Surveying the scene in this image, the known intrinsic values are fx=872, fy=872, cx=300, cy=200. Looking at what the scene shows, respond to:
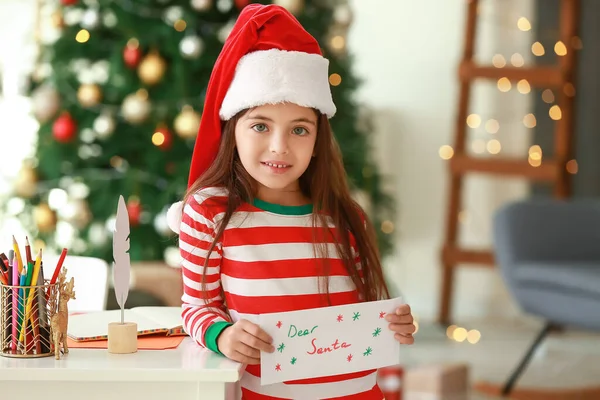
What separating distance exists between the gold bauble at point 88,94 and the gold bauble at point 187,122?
13.4 inches

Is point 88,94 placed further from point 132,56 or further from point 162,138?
point 162,138

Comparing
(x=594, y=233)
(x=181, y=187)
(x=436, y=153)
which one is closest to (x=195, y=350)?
(x=181, y=187)

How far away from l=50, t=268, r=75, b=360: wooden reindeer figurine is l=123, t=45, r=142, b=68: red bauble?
89.0 inches

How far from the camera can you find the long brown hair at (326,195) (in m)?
1.35

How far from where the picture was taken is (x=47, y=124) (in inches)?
136

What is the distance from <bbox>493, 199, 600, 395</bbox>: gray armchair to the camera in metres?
2.98

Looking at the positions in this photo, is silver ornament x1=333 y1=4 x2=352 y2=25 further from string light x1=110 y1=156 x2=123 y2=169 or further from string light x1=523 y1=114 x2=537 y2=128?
string light x1=523 y1=114 x2=537 y2=128

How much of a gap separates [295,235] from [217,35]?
7.34 feet

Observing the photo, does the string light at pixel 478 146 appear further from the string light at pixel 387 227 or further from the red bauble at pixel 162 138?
the red bauble at pixel 162 138

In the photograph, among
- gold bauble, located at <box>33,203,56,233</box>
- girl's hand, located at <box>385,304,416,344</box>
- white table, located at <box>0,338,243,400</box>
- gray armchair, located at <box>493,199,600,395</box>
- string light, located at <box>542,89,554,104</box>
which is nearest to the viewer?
white table, located at <box>0,338,243,400</box>

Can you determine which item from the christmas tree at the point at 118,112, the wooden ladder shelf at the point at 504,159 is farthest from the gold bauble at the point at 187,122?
the wooden ladder shelf at the point at 504,159

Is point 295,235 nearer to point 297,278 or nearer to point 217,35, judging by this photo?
point 297,278

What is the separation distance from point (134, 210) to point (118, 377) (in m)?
2.32

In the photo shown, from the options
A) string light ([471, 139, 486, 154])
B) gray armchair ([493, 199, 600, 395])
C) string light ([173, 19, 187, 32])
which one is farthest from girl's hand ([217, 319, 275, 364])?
string light ([471, 139, 486, 154])
